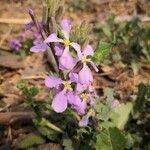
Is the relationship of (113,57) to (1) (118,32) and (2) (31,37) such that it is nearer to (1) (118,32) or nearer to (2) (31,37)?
(1) (118,32)

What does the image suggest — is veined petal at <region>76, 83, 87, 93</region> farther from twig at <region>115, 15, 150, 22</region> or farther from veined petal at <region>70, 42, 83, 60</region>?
twig at <region>115, 15, 150, 22</region>

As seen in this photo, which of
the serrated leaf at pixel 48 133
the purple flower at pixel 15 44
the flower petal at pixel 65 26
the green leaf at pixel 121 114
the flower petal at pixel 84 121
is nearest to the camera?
the flower petal at pixel 65 26

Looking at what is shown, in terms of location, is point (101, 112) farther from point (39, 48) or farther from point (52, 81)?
point (39, 48)

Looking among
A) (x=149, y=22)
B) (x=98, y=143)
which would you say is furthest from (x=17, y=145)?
(x=149, y=22)

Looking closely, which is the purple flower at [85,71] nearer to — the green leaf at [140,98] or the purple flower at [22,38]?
the green leaf at [140,98]

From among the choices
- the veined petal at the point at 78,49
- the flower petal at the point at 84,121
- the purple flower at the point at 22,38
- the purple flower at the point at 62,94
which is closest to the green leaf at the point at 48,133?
the flower petal at the point at 84,121
